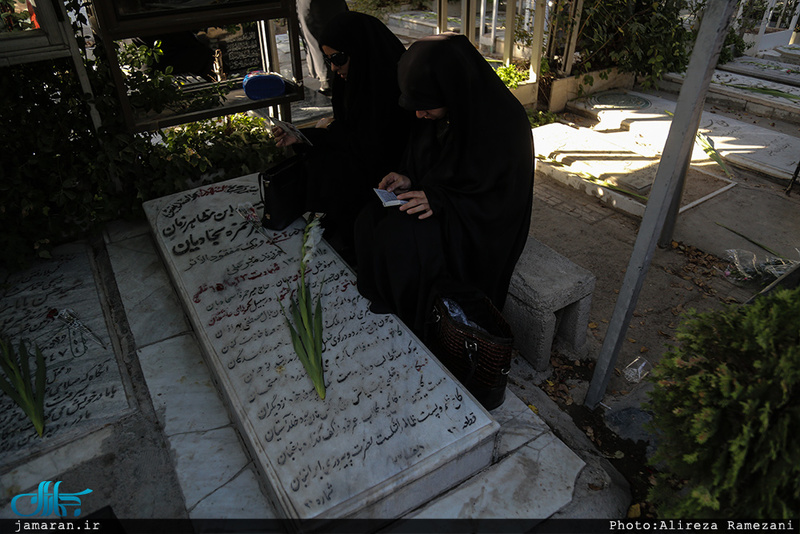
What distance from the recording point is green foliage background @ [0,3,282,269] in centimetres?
330

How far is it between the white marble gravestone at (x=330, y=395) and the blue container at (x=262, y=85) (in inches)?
59.4

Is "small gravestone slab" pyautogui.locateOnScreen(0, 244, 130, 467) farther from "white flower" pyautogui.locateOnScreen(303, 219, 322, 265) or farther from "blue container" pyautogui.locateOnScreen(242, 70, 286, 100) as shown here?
"blue container" pyautogui.locateOnScreen(242, 70, 286, 100)

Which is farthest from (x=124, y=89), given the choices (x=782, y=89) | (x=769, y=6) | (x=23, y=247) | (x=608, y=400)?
(x=769, y=6)

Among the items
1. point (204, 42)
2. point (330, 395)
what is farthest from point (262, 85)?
point (330, 395)

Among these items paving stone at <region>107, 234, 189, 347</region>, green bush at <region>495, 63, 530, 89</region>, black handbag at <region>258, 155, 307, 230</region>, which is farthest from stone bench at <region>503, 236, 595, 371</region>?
green bush at <region>495, 63, 530, 89</region>

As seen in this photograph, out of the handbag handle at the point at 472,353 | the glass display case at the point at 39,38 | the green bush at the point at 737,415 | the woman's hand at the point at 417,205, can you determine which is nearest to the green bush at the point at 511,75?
the woman's hand at the point at 417,205

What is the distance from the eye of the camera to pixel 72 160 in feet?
11.5

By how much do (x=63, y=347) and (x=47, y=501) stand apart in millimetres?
941

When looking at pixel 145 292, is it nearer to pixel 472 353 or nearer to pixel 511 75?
pixel 472 353

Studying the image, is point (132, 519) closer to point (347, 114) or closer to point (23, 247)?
point (23, 247)

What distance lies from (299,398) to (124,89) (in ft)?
8.19

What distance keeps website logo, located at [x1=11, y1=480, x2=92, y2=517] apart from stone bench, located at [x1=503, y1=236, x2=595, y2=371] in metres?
2.20

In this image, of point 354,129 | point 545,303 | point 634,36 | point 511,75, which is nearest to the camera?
point 545,303

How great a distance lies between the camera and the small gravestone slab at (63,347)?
2.50 m
